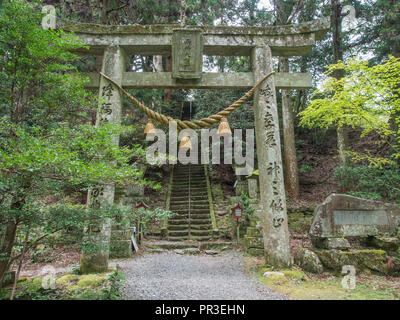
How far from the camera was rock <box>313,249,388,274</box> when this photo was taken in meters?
4.55

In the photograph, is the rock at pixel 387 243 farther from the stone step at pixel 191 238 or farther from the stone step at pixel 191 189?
the stone step at pixel 191 189

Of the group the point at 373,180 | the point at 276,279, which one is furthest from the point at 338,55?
the point at 276,279

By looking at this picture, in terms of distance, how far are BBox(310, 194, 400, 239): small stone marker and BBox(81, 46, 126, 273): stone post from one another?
158 inches

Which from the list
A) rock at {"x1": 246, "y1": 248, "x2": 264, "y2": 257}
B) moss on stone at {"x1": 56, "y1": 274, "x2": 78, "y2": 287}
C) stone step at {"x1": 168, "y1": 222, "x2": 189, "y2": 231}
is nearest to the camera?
moss on stone at {"x1": 56, "y1": 274, "x2": 78, "y2": 287}

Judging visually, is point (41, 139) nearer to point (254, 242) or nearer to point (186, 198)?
point (254, 242)

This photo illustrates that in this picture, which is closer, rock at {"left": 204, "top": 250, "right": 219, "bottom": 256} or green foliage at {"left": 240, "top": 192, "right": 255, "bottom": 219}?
rock at {"left": 204, "top": 250, "right": 219, "bottom": 256}

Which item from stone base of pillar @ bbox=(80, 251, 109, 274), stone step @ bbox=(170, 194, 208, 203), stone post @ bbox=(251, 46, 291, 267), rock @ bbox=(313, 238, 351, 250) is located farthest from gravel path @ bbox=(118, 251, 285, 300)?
stone step @ bbox=(170, 194, 208, 203)

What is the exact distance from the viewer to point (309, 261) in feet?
15.2

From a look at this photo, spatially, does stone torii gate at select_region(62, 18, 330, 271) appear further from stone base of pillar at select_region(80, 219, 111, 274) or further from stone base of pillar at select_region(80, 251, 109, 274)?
stone base of pillar at select_region(80, 251, 109, 274)

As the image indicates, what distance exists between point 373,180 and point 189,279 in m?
6.07

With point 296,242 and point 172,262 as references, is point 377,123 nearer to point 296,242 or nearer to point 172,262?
point 296,242

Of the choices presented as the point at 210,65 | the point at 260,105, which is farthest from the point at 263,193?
the point at 210,65

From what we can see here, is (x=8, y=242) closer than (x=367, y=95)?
Yes

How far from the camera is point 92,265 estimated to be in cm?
419
